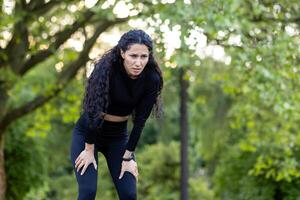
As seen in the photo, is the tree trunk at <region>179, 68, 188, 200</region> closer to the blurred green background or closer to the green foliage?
the blurred green background

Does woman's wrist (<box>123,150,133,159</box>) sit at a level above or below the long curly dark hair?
below

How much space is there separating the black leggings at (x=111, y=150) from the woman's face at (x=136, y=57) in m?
0.48

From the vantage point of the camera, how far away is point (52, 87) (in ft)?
38.9

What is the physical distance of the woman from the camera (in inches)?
161

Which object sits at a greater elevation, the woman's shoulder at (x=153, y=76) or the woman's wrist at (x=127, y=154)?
the woman's shoulder at (x=153, y=76)

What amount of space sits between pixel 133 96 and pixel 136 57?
11.7 inches

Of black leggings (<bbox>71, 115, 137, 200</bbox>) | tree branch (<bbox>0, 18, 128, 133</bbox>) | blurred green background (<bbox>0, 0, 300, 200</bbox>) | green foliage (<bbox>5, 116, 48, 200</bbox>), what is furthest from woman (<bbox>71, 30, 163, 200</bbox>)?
green foliage (<bbox>5, 116, 48, 200</bbox>)

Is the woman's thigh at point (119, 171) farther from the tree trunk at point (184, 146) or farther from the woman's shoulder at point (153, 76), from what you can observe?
the tree trunk at point (184, 146)

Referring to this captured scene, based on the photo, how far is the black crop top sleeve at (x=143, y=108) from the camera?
14.0 ft

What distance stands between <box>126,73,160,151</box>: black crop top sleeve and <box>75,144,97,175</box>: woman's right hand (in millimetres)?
260

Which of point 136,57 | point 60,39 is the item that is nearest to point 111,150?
point 136,57

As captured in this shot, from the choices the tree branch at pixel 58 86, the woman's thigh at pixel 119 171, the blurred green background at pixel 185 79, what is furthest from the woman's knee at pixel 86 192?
the tree branch at pixel 58 86

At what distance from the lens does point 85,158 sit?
4199 millimetres

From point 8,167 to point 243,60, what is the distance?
7.21 metres
